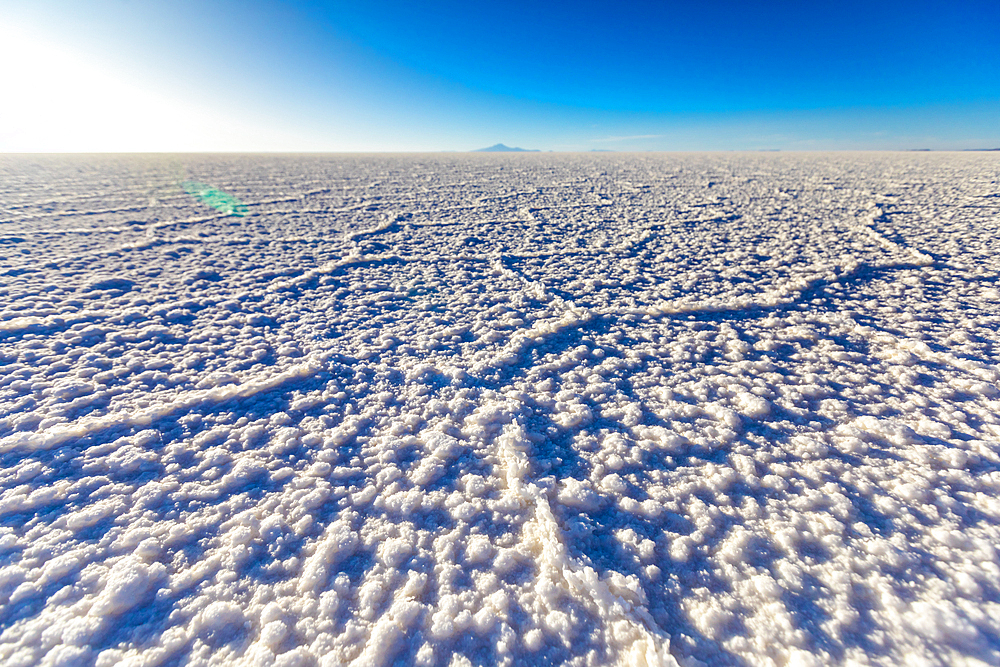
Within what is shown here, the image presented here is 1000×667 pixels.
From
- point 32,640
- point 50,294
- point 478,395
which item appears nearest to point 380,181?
point 50,294

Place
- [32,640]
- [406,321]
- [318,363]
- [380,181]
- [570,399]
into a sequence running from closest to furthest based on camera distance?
[32,640]
[570,399]
[318,363]
[406,321]
[380,181]

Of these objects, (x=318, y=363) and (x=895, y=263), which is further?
(x=895, y=263)

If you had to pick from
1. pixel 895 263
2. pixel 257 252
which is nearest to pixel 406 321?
pixel 257 252

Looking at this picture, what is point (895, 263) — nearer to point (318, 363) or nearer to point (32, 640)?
point (318, 363)

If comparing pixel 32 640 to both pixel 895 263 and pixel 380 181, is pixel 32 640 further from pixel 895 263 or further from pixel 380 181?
pixel 380 181

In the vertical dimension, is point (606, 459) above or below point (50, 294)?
Result: below

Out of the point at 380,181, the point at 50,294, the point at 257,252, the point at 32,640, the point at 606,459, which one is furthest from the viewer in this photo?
the point at 380,181
